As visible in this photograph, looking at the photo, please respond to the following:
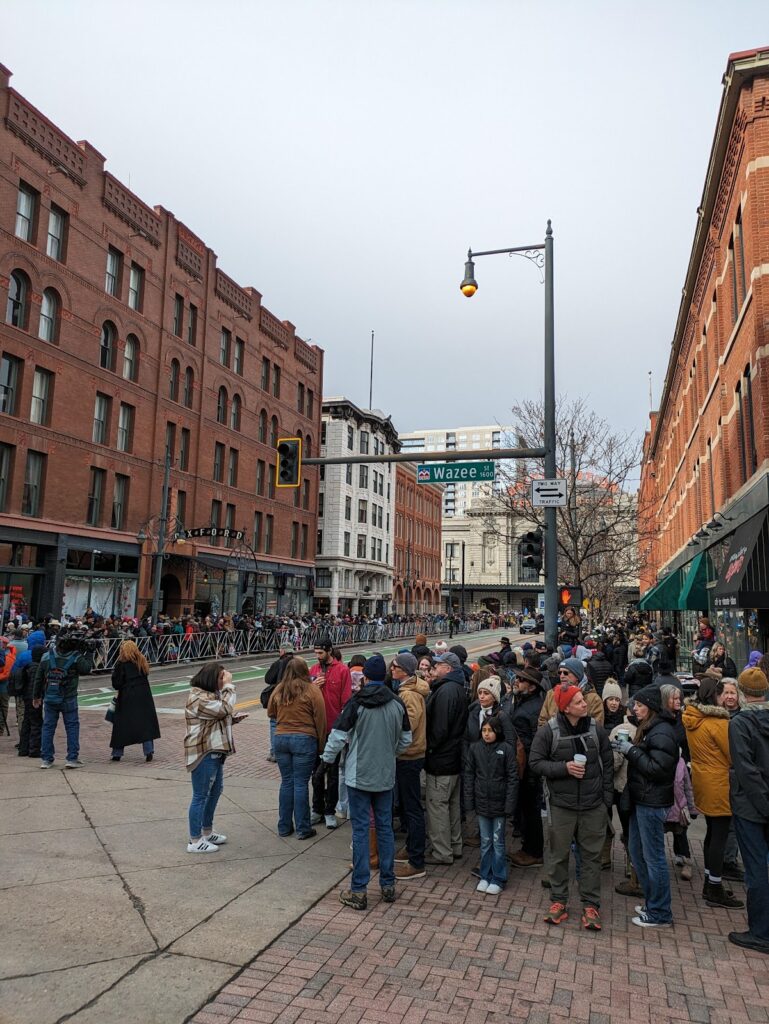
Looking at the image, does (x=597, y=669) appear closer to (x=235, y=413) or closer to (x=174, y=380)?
(x=174, y=380)

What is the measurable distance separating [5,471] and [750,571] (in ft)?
79.5

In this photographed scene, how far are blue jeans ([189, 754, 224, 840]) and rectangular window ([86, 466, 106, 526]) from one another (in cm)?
2525

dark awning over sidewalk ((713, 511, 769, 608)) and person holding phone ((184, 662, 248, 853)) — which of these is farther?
dark awning over sidewalk ((713, 511, 769, 608))

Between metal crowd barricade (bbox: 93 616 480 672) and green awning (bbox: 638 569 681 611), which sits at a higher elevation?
green awning (bbox: 638 569 681 611)

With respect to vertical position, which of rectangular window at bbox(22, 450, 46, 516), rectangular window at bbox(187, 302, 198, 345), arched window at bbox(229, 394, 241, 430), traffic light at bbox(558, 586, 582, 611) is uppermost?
rectangular window at bbox(187, 302, 198, 345)

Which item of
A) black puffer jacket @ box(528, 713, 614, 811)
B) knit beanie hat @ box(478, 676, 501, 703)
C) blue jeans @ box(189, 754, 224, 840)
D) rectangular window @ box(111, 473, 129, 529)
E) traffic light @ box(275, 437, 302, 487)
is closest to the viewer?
black puffer jacket @ box(528, 713, 614, 811)

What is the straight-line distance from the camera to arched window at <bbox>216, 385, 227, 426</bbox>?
3997 centimetres

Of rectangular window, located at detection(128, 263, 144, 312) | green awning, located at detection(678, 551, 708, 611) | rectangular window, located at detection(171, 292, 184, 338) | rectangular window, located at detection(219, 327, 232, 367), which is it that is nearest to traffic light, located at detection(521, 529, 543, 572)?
green awning, located at detection(678, 551, 708, 611)

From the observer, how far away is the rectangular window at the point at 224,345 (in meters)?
40.3

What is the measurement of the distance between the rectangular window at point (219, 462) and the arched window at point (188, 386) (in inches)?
120

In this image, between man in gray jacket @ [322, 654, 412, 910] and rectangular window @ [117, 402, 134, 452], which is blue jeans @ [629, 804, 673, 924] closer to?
man in gray jacket @ [322, 654, 412, 910]

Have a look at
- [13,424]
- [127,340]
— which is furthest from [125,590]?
[127,340]

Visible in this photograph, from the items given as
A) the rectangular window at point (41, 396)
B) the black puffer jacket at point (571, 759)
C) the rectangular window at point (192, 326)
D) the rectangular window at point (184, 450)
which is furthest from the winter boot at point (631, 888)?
the rectangular window at point (192, 326)

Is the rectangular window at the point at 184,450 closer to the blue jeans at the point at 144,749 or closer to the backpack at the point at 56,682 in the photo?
the blue jeans at the point at 144,749
